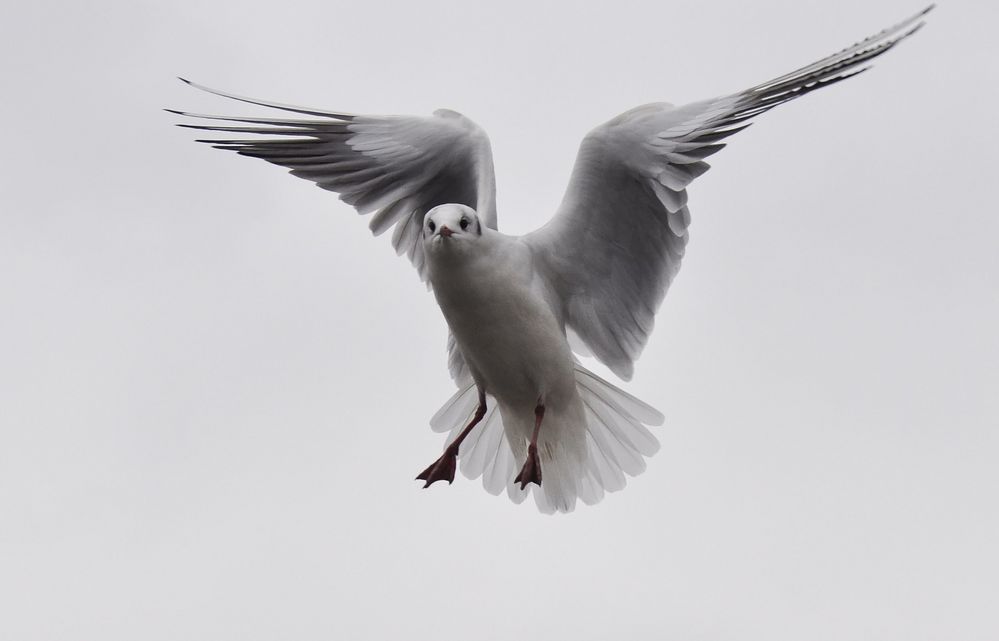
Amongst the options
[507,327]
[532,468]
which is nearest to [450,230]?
[507,327]

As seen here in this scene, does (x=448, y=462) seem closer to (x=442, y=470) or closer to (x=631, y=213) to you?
(x=442, y=470)

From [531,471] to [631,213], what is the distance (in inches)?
57.1

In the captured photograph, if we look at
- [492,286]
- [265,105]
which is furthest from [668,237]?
[265,105]

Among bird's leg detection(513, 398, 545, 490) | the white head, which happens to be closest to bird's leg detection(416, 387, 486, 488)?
bird's leg detection(513, 398, 545, 490)

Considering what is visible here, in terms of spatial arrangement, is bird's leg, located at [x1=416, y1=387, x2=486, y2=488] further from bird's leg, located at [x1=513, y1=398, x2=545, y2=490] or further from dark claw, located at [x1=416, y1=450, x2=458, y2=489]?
bird's leg, located at [x1=513, y1=398, x2=545, y2=490]

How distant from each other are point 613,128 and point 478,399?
1.83 m

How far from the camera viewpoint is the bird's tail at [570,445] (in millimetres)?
10016

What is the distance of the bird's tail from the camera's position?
394 inches

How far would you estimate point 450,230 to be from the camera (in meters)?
8.83

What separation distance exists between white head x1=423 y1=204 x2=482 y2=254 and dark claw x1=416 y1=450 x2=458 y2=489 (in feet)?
4.11

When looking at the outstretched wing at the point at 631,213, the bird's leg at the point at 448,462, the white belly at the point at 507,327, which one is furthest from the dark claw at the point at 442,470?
the outstretched wing at the point at 631,213

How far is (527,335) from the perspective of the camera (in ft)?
30.5

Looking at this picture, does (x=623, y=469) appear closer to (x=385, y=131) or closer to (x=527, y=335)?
(x=527, y=335)

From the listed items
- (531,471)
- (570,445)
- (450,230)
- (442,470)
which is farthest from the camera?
(570,445)
